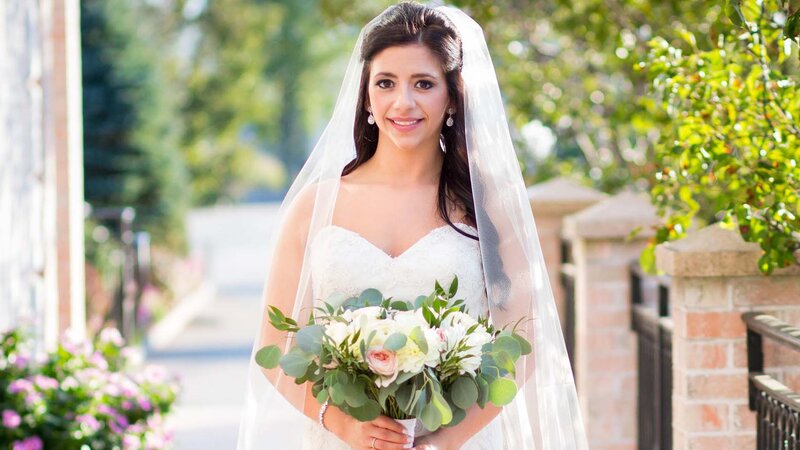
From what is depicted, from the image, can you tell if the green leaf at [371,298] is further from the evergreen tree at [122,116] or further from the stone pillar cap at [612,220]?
the evergreen tree at [122,116]

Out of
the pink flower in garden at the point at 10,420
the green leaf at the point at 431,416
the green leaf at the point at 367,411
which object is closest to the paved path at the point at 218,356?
the green leaf at the point at 367,411

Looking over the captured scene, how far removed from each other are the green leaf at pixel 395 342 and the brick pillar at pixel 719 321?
141cm

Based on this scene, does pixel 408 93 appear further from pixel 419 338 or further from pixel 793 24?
pixel 793 24

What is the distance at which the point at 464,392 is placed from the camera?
3.03 meters

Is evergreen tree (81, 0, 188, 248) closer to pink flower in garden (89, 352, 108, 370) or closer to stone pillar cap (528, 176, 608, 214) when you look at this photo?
stone pillar cap (528, 176, 608, 214)

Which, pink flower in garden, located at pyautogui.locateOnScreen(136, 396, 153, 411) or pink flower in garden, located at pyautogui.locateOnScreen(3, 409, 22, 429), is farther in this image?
pink flower in garden, located at pyautogui.locateOnScreen(136, 396, 153, 411)

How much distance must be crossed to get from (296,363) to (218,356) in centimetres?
1085

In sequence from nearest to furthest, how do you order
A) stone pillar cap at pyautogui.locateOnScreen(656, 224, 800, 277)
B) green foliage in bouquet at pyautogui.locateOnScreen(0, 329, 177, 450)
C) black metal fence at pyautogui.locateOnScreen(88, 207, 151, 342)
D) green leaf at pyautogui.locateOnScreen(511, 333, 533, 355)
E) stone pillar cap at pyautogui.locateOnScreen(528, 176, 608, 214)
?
green leaf at pyautogui.locateOnScreen(511, 333, 533, 355), stone pillar cap at pyautogui.locateOnScreen(656, 224, 800, 277), green foliage in bouquet at pyautogui.locateOnScreen(0, 329, 177, 450), stone pillar cap at pyautogui.locateOnScreen(528, 176, 608, 214), black metal fence at pyautogui.locateOnScreen(88, 207, 151, 342)

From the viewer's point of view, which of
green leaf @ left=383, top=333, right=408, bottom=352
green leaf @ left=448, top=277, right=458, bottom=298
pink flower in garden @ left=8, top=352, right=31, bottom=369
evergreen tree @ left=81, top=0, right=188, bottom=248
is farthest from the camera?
evergreen tree @ left=81, top=0, right=188, bottom=248

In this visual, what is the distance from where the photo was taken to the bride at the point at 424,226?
3.47m

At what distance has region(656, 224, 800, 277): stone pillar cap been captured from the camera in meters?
3.97

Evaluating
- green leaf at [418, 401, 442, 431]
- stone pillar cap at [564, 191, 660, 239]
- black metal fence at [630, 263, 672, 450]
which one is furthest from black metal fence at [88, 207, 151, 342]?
green leaf at [418, 401, 442, 431]

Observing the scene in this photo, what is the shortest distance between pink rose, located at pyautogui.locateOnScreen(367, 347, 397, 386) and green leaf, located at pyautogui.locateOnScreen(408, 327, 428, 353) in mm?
61

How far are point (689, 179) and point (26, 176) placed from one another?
4307 mm
